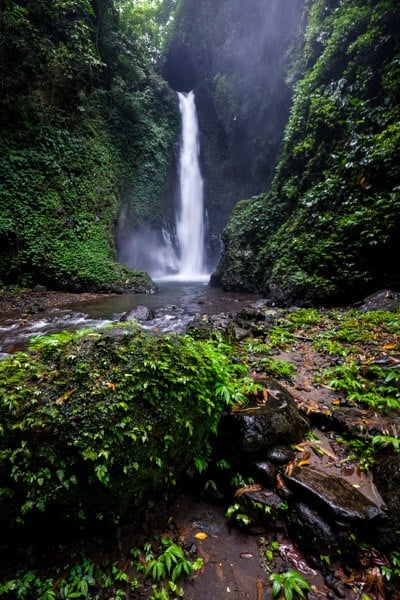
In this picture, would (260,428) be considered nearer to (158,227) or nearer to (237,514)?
(237,514)

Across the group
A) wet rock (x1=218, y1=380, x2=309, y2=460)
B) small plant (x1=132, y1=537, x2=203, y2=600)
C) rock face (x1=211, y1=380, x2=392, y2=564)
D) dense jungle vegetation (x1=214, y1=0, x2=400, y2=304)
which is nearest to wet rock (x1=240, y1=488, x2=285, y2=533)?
rock face (x1=211, y1=380, x2=392, y2=564)

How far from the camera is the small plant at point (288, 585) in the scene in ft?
5.18

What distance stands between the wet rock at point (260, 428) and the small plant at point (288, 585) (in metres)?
0.71

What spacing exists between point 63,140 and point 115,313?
9137 millimetres

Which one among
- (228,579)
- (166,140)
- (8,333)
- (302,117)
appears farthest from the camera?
(166,140)

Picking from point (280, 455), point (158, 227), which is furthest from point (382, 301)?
point (158, 227)

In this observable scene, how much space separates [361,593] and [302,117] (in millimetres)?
13009

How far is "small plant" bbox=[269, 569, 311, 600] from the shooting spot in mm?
1580

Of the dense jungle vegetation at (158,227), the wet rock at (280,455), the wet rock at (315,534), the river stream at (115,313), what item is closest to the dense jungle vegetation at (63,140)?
the dense jungle vegetation at (158,227)

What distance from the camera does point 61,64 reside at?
1152 centimetres

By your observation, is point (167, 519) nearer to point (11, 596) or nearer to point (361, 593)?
point (11, 596)

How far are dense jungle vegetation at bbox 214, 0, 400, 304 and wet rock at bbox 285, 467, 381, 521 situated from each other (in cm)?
600

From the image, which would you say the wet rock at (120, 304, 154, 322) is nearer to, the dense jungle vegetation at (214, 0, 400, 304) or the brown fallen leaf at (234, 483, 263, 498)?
the dense jungle vegetation at (214, 0, 400, 304)

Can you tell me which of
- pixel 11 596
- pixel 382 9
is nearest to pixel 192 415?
pixel 11 596
